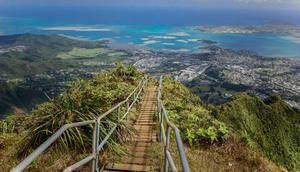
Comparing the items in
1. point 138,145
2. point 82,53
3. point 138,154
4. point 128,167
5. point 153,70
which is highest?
point 128,167

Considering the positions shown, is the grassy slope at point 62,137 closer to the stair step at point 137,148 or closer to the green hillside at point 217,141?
the stair step at point 137,148

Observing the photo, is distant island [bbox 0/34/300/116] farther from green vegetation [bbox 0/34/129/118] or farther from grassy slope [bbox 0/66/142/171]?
grassy slope [bbox 0/66/142/171]

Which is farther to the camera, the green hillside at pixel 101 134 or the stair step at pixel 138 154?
the stair step at pixel 138 154

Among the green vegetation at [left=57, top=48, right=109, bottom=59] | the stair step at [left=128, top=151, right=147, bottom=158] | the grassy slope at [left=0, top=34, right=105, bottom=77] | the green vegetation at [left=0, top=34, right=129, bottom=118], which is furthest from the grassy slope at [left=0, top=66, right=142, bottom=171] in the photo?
the green vegetation at [left=57, top=48, right=109, bottom=59]

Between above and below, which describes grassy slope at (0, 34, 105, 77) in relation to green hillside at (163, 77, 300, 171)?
below

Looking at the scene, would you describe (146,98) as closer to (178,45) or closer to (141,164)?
(141,164)

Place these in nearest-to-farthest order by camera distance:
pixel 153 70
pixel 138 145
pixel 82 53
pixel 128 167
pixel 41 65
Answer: pixel 128 167 < pixel 138 145 < pixel 153 70 < pixel 41 65 < pixel 82 53

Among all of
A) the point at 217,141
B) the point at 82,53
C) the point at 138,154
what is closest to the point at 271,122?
the point at 217,141

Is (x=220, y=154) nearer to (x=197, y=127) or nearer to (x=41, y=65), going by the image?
(x=197, y=127)

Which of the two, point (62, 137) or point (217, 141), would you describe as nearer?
point (62, 137)

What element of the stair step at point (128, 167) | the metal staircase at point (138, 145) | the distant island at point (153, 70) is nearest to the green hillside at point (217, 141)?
the metal staircase at point (138, 145)
